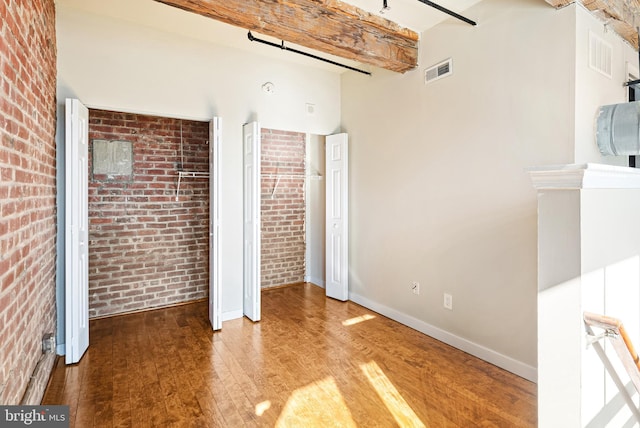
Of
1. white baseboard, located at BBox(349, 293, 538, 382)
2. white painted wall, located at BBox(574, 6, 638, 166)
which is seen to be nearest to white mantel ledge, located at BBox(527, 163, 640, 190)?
white painted wall, located at BBox(574, 6, 638, 166)

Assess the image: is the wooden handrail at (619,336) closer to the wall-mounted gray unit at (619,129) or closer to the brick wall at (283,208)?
the wall-mounted gray unit at (619,129)

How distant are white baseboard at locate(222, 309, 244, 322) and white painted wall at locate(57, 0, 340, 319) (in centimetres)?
1

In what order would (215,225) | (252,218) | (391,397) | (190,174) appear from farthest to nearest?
(190,174), (252,218), (215,225), (391,397)

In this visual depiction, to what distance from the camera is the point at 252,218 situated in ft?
12.1

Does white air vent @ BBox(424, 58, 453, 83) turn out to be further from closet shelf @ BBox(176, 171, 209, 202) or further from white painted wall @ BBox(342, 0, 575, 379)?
closet shelf @ BBox(176, 171, 209, 202)

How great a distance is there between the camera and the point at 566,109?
2340 mm

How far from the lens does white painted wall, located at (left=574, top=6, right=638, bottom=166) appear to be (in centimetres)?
232

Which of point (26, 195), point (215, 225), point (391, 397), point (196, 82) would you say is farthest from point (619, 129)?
point (26, 195)

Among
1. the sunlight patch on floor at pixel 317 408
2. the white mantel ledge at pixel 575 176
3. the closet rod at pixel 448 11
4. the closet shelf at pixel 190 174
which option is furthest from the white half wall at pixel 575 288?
the closet shelf at pixel 190 174

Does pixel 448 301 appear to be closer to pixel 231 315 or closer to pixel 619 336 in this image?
pixel 619 336

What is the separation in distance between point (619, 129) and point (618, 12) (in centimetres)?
83

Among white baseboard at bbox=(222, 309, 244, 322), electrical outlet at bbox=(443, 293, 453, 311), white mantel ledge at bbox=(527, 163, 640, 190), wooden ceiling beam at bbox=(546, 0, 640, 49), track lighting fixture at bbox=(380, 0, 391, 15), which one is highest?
track lighting fixture at bbox=(380, 0, 391, 15)

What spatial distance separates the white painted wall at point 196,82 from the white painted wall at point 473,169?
0.90 metres

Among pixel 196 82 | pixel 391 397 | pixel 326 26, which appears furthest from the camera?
pixel 196 82
